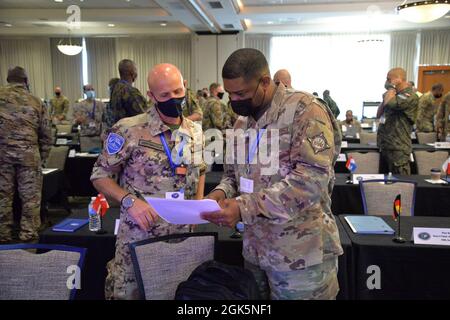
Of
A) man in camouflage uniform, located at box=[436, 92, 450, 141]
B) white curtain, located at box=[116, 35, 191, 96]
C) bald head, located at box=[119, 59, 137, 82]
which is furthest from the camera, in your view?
white curtain, located at box=[116, 35, 191, 96]

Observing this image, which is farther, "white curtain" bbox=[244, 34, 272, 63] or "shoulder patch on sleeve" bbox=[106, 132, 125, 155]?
"white curtain" bbox=[244, 34, 272, 63]

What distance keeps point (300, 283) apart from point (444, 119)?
738 centimetres

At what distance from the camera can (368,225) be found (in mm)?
2510

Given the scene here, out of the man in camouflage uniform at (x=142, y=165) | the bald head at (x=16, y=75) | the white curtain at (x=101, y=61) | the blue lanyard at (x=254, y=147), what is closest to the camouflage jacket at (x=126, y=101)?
the bald head at (x=16, y=75)

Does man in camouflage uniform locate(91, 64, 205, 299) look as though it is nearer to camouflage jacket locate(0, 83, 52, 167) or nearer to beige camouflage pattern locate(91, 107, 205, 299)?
beige camouflage pattern locate(91, 107, 205, 299)

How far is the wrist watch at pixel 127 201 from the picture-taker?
1.68m

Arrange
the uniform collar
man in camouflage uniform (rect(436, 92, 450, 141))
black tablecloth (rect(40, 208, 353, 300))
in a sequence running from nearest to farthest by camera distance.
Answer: the uniform collar
black tablecloth (rect(40, 208, 353, 300))
man in camouflage uniform (rect(436, 92, 450, 141))

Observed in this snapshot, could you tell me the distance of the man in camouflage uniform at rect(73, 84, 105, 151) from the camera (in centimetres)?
660

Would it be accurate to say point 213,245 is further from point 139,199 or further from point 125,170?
point 125,170

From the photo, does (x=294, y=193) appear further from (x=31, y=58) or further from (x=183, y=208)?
(x=31, y=58)

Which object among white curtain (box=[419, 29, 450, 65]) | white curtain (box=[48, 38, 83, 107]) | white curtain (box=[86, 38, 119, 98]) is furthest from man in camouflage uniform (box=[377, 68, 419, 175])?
white curtain (box=[48, 38, 83, 107])

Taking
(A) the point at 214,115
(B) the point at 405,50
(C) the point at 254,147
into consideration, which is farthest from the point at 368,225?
(B) the point at 405,50

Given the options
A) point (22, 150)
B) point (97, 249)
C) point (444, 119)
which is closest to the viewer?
point (97, 249)

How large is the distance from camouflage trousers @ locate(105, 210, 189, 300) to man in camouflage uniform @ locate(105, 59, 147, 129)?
7.79 feet
